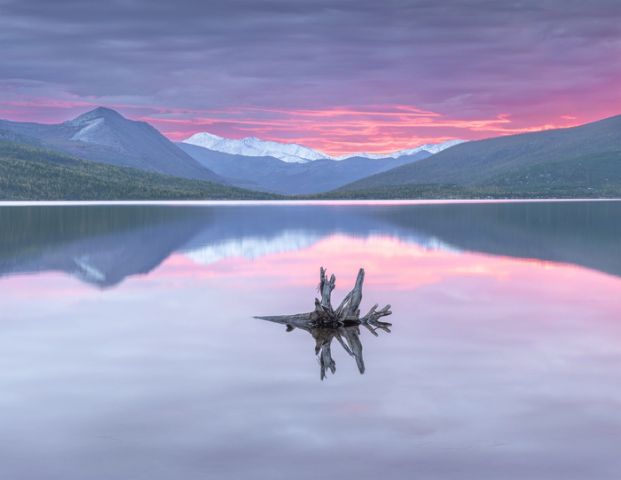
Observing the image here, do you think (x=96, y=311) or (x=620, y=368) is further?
(x=96, y=311)

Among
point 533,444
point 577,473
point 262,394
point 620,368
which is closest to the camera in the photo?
point 577,473

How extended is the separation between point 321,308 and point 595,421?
15069mm

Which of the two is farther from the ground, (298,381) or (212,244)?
(212,244)

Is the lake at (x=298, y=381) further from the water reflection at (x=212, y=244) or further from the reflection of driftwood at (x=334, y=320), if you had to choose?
the water reflection at (x=212, y=244)

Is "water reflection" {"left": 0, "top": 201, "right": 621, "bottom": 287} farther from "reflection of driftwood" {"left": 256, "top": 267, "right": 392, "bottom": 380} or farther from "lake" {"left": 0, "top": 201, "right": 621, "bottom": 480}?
"reflection of driftwood" {"left": 256, "top": 267, "right": 392, "bottom": 380}

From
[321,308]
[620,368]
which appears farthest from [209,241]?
[620,368]

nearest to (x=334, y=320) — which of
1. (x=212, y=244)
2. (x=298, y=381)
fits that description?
(x=298, y=381)

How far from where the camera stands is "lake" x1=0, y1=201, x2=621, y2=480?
17469 mm

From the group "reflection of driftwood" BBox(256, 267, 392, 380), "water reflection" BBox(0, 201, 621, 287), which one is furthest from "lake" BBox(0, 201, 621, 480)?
"water reflection" BBox(0, 201, 621, 287)

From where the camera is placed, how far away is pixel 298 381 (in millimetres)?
24469

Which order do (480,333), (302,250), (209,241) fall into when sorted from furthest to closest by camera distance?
(209,241)
(302,250)
(480,333)

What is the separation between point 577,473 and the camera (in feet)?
55.0

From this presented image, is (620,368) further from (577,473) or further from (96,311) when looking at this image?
(96,311)

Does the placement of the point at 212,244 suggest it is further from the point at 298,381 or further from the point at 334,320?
the point at 298,381
